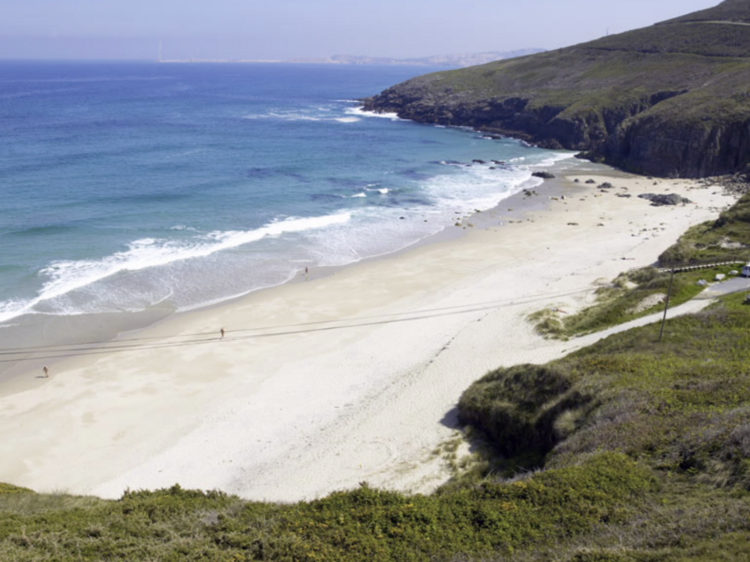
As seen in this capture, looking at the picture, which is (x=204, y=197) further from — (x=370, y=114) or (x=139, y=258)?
(x=370, y=114)

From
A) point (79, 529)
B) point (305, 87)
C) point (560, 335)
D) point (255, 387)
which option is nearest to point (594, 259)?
point (560, 335)

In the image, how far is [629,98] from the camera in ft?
283

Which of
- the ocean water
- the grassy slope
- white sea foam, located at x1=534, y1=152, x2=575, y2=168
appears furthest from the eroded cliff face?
the grassy slope

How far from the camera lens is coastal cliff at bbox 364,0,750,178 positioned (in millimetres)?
64562

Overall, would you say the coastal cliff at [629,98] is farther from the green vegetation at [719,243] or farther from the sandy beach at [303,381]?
the sandy beach at [303,381]

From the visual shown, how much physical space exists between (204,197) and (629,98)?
214 ft

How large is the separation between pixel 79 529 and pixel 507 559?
8207mm

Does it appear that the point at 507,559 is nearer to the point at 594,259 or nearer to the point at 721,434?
the point at 721,434

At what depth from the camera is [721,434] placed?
1238cm

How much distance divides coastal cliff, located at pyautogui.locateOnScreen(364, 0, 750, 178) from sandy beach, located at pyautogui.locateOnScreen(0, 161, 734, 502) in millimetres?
32192

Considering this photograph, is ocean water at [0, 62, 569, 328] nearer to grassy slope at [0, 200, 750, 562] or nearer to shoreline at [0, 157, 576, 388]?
shoreline at [0, 157, 576, 388]

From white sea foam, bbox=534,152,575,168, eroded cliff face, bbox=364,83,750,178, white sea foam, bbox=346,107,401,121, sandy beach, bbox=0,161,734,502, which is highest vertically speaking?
white sea foam, bbox=346,107,401,121

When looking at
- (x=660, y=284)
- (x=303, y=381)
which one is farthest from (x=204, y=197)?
(x=660, y=284)

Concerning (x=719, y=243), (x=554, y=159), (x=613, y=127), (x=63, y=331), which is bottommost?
(x=63, y=331)
